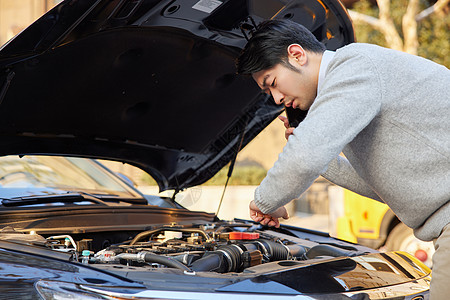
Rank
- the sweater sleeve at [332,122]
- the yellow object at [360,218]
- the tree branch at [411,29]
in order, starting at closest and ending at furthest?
the sweater sleeve at [332,122], the yellow object at [360,218], the tree branch at [411,29]

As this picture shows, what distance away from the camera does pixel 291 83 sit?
6.56 feet

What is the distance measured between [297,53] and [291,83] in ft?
0.38

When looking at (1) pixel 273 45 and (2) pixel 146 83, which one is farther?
(2) pixel 146 83

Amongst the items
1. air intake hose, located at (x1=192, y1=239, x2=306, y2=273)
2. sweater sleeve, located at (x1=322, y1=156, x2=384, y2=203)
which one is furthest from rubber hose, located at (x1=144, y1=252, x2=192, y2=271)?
sweater sleeve, located at (x1=322, y1=156, x2=384, y2=203)

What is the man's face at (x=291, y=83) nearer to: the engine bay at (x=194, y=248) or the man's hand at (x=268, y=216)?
the man's hand at (x=268, y=216)

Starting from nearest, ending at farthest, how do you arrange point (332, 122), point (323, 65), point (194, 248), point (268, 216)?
1. point (332, 122)
2. point (323, 65)
3. point (268, 216)
4. point (194, 248)

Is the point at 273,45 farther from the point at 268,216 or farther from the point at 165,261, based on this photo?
the point at 165,261

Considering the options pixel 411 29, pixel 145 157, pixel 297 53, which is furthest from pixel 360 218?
pixel 411 29

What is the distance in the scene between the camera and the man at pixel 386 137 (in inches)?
65.9

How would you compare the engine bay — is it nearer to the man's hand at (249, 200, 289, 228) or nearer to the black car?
the black car

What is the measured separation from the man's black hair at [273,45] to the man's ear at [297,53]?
0.07 ft

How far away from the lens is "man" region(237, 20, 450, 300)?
5.49 feet

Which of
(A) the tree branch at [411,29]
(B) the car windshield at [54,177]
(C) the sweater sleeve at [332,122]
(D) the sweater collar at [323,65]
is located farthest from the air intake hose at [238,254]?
(A) the tree branch at [411,29]

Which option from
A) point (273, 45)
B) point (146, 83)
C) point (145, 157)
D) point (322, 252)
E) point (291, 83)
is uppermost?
point (146, 83)
